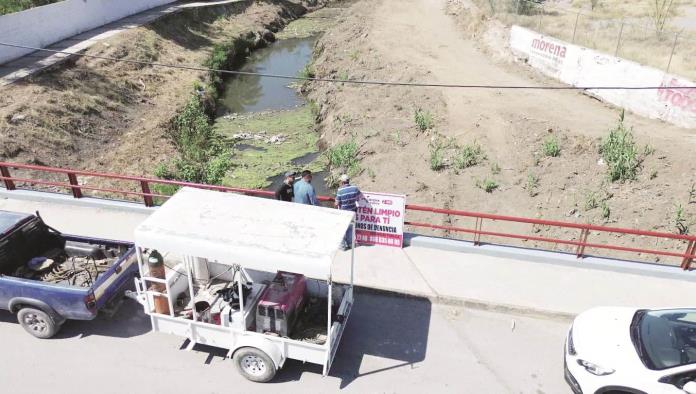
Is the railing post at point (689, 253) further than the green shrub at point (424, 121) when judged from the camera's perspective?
No

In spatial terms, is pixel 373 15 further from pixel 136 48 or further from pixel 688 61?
pixel 688 61

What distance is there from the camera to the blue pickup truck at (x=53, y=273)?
26.3 ft

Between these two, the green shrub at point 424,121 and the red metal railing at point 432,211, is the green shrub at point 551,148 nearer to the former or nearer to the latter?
the green shrub at point 424,121

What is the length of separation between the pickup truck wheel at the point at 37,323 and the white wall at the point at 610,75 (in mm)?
20350

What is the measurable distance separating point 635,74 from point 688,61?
2310 mm

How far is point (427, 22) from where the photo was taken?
39.1 m

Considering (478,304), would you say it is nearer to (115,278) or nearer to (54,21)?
(115,278)

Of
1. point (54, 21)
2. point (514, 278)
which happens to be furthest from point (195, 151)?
point (514, 278)

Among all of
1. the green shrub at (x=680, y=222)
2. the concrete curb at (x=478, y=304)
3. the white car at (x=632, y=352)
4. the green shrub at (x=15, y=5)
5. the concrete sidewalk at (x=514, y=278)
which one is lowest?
the green shrub at (x=680, y=222)

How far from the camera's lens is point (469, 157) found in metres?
19.2

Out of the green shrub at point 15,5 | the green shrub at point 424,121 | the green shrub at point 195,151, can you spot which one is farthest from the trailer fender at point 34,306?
the green shrub at point 15,5

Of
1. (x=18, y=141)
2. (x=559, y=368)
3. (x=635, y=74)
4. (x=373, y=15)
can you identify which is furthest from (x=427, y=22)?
(x=559, y=368)

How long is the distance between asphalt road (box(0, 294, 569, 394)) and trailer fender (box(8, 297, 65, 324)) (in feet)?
1.63

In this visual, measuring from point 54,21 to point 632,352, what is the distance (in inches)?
1195
